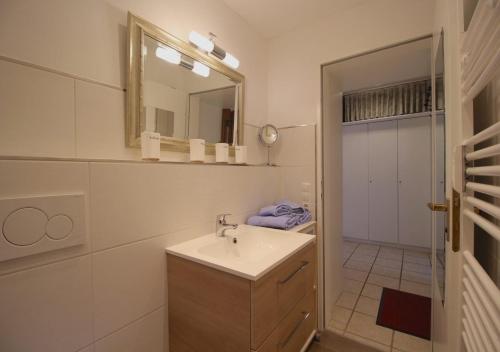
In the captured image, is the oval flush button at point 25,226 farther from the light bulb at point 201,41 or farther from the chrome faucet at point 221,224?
the light bulb at point 201,41

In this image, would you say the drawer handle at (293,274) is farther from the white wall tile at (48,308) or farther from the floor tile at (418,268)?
the floor tile at (418,268)

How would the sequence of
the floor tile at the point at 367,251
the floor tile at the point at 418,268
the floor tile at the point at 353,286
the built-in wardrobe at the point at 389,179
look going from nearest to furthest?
the floor tile at the point at 353,286, the floor tile at the point at 418,268, the built-in wardrobe at the point at 389,179, the floor tile at the point at 367,251

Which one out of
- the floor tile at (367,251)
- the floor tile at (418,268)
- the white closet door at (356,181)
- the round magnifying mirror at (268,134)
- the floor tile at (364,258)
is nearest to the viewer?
the round magnifying mirror at (268,134)

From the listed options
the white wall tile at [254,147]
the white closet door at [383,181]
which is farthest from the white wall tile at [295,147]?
the white closet door at [383,181]

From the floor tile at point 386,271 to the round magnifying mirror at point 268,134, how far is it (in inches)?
81.6

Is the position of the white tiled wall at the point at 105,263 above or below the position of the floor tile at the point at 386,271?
above

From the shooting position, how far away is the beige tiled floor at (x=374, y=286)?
1.66 metres

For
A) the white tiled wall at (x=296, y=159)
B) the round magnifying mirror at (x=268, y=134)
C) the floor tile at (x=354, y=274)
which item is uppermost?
the round magnifying mirror at (x=268, y=134)

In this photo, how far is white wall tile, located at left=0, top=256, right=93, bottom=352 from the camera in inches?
26.8

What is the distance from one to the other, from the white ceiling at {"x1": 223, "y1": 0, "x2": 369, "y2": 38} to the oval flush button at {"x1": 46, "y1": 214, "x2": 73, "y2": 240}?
1709 millimetres

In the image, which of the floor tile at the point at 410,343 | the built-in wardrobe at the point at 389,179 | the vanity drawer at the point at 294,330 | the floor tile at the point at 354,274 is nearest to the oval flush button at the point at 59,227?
the vanity drawer at the point at 294,330

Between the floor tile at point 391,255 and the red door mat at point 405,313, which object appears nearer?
the red door mat at point 405,313

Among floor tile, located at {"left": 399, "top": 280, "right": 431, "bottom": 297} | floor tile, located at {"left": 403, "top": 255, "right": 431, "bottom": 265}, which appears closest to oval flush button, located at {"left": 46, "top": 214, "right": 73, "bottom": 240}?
floor tile, located at {"left": 399, "top": 280, "right": 431, "bottom": 297}

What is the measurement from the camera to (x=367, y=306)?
6.73ft
